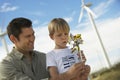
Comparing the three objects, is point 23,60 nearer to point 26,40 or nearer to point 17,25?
point 26,40

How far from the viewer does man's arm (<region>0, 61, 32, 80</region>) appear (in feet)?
20.8

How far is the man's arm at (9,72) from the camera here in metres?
6.35

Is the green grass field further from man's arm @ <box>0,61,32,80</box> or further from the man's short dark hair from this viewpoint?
man's arm @ <box>0,61,32,80</box>

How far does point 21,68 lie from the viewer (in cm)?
655

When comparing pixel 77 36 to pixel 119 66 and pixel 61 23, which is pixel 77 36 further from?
pixel 119 66

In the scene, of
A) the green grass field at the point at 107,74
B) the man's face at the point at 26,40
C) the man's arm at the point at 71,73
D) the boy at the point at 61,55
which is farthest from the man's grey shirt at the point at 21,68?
the green grass field at the point at 107,74

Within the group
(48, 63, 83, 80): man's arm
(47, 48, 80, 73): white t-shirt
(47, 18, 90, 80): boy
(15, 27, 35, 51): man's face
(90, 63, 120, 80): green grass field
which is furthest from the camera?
(90, 63, 120, 80): green grass field

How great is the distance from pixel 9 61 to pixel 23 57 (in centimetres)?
31

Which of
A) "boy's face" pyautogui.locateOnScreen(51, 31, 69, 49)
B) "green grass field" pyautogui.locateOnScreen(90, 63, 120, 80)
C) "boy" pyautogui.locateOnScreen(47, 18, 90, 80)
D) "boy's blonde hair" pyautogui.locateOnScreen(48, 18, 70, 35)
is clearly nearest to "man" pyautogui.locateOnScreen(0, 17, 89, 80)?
"boy" pyautogui.locateOnScreen(47, 18, 90, 80)

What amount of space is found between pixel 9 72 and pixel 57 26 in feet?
4.01

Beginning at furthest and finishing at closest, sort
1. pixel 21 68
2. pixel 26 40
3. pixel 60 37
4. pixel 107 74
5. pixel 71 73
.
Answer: pixel 107 74 → pixel 26 40 → pixel 21 68 → pixel 60 37 → pixel 71 73

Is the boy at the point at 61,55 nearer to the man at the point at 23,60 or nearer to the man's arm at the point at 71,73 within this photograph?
the man's arm at the point at 71,73

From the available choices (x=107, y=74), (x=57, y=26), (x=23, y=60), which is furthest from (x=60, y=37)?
(x=107, y=74)

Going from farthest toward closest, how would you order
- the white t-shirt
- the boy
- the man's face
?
the man's face → the white t-shirt → the boy
